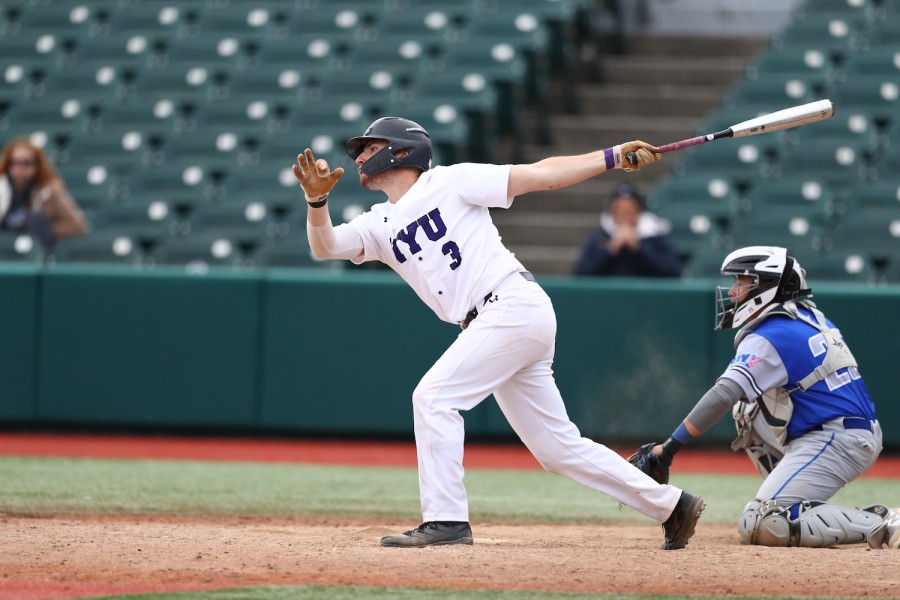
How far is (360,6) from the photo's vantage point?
→ 15305mm

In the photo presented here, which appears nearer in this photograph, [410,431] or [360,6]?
[410,431]

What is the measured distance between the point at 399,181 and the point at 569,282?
491 centimetres

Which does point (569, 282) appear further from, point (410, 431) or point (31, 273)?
point (31, 273)

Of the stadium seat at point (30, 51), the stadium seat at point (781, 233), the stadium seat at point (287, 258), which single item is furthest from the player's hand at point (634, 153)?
the stadium seat at point (30, 51)

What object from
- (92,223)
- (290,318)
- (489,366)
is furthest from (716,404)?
(92,223)

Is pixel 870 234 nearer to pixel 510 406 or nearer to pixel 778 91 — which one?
pixel 778 91

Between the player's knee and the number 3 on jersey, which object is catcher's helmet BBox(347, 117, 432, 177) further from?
the player's knee

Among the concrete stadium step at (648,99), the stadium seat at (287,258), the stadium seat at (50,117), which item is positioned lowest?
the stadium seat at (287,258)

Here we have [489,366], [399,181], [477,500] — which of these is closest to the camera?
[489,366]

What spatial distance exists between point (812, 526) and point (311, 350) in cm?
557

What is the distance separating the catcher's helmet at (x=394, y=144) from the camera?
5.71 meters

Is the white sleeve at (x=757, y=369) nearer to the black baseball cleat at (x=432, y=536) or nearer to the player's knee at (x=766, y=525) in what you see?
the player's knee at (x=766, y=525)

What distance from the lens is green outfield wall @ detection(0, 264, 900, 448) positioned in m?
10.4

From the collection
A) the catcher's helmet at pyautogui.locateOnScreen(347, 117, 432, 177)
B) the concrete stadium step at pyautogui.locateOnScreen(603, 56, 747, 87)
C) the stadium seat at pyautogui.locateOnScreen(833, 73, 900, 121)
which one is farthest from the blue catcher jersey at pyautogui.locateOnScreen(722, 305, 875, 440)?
the concrete stadium step at pyautogui.locateOnScreen(603, 56, 747, 87)
